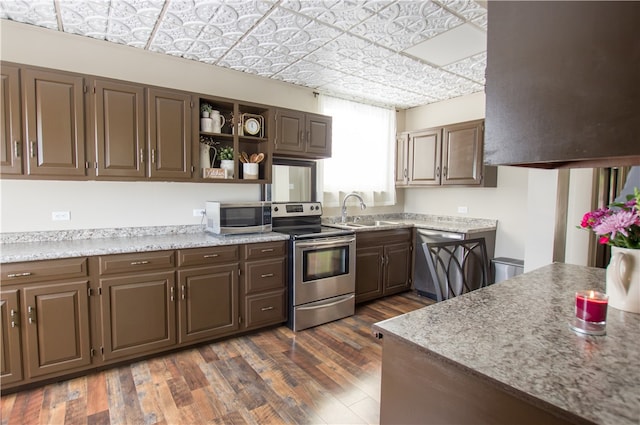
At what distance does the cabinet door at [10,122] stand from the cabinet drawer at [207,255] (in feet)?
4.11

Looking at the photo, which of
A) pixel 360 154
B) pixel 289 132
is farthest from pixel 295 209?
pixel 360 154

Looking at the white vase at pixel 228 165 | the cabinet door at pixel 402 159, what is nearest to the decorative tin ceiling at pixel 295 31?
the white vase at pixel 228 165

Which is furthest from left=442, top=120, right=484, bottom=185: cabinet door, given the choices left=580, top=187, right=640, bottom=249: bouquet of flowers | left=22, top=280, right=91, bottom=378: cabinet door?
left=22, top=280, right=91, bottom=378: cabinet door

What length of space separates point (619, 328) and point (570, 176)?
2.04 m

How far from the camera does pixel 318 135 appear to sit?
3719 millimetres

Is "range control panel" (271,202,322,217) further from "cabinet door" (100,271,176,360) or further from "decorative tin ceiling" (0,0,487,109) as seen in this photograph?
"decorative tin ceiling" (0,0,487,109)

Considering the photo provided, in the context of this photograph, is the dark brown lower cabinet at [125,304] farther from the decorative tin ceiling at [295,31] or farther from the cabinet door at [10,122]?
the decorative tin ceiling at [295,31]

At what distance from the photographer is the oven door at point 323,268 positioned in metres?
3.21

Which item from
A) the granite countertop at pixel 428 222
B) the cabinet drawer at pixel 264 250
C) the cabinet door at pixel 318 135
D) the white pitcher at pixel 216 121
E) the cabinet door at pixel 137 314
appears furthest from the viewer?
the granite countertop at pixel 428 222

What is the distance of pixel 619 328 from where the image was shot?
1.12m

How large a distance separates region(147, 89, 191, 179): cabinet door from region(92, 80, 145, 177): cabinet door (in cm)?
8

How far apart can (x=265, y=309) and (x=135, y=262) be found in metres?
1.22

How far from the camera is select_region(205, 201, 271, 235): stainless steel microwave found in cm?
306

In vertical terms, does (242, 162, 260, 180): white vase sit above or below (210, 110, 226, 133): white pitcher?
below
